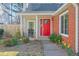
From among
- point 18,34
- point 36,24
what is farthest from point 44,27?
point 18,34

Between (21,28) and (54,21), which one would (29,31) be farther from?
(54,21)

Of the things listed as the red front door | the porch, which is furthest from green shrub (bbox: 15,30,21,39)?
the red front door

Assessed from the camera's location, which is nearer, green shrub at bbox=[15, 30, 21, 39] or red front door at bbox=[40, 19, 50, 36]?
green shrub at bbox=[15, 30, 21, 39]

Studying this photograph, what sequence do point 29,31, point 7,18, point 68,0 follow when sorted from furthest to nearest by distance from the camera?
point 7,18 → point 29,31 → point 68,0

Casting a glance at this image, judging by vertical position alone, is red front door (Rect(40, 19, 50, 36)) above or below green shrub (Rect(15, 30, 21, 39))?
above

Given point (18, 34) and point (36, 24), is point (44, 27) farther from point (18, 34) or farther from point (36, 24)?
point (18, 34)

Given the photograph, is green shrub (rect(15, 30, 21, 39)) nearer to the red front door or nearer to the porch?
the porch

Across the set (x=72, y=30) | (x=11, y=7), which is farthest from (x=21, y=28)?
(x=72, y=30)

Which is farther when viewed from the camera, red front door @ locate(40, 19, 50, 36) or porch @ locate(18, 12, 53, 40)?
red front door @ locate(40, 19, 50, 36)

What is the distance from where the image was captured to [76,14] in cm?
1051

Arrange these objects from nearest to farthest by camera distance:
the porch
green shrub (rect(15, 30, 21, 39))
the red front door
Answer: green shrub (rect(15, 30, 21, 39)) < the porch < the red front door

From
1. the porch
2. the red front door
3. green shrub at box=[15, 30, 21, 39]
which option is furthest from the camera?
the red front door

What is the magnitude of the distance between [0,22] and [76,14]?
11.8m

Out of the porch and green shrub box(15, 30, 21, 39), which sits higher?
the porch
